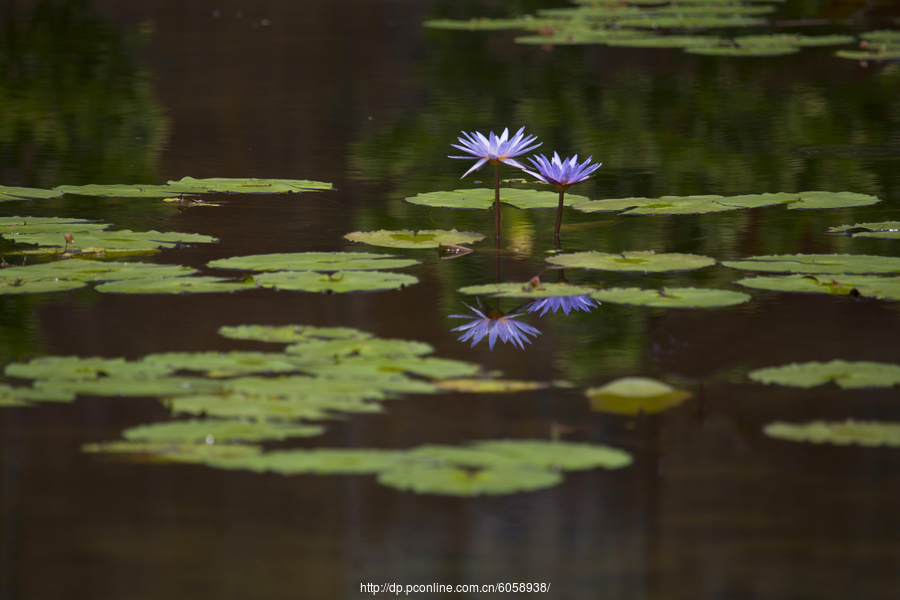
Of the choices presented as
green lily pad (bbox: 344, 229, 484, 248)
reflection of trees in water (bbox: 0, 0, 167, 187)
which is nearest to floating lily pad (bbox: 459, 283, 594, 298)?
green lily pad (bbox: 344, 229, 484, 248)

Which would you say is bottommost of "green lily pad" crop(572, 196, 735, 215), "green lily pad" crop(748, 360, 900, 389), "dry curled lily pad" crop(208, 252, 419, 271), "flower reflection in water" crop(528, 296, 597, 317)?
"green lily pad" crop(748, 360, 900, 389)

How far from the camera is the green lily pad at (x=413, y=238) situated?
3.89 m

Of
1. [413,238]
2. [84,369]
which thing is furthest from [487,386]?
[413,238]

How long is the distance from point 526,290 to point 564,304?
12cm

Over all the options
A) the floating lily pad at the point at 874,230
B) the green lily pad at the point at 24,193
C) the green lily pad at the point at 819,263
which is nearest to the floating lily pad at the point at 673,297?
the green lily pad at the point at 819,263

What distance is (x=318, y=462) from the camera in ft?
6.59

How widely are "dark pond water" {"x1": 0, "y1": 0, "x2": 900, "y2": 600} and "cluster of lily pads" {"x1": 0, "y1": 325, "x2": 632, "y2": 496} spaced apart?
48 millimetres

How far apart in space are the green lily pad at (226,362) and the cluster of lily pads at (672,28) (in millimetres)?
7856

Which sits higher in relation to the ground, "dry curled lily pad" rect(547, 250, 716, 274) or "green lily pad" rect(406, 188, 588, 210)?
"green lily pad" rect(406, 188, 588, 210)

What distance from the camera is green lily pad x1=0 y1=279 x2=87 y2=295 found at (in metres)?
3.17

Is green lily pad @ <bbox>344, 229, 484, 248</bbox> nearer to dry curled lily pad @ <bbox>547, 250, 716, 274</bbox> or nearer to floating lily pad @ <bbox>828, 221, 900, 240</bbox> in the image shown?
dry curled lily pad @ <bbox>547, 250, 716, 274</bbox>

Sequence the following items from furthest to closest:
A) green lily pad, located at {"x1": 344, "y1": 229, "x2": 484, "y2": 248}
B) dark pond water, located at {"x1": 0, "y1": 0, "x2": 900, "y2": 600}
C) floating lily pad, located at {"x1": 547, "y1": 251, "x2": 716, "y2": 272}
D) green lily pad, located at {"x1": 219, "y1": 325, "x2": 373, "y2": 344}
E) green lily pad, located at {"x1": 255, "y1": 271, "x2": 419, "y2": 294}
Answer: green lily pad, located at {"x1": 344, "y1": 229, "x2": 484, "y2": 248} → floating lily pad, located at {"x1": 547, "y1": 251, "x2": 716, "y2": 272} → green lily pad, located at {"x1": 255, "y1": 271, "x2": 419, "y2": 294} → green lily pad, located at {"x1": 219, "y1": 325, "x2": 373, "y2": 344} → dark pond water, located at {"x1": 0, "y1": 0, "x2": 900, "y2": 600}

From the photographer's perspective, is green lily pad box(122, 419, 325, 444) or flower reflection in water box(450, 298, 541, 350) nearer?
green lily pad box(122, 419, 325, 444)

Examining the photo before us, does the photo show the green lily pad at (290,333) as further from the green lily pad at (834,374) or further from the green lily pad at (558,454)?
the green lily pad at (834,374)
